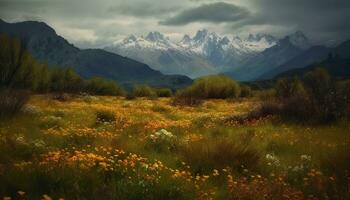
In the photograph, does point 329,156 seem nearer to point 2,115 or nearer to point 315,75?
point 315,75

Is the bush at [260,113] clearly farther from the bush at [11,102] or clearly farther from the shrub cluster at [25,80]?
the shrub cluster at [25,80]

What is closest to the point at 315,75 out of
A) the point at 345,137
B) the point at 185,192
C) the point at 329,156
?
the point at 345,137

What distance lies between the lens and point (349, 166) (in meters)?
8.46

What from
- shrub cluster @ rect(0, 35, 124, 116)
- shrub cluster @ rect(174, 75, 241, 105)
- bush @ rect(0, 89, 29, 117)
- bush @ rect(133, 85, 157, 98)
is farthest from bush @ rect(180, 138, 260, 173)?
bush @ rect(133, 85, 157, 98)

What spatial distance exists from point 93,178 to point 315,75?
15.9 m

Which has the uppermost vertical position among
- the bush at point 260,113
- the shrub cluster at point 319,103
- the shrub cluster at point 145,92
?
the shrub cluster at point 319,103

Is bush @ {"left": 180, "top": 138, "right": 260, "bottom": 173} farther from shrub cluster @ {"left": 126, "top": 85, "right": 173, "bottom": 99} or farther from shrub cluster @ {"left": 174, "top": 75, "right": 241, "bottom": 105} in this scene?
shrub cluster @ {"left": 126, "top": 85, "right": 173, "bottom": 99}

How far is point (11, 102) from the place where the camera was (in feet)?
61.7

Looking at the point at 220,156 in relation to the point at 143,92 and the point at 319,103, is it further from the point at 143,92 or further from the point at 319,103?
the point at 143,92

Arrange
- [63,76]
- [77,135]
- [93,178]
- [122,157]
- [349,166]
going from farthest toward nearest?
[63,76] → [77,135] → [122,157] → [349,166] → [93,178]

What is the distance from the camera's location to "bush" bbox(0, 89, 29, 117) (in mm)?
18141

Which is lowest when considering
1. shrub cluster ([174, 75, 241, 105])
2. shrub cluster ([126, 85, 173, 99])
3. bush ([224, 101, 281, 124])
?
shrub cluster ([126, 85, 173, 99])

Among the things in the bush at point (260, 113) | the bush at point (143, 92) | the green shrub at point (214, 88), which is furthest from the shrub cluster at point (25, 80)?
the green shrub at point (214, 88)

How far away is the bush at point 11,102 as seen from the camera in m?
18.1
